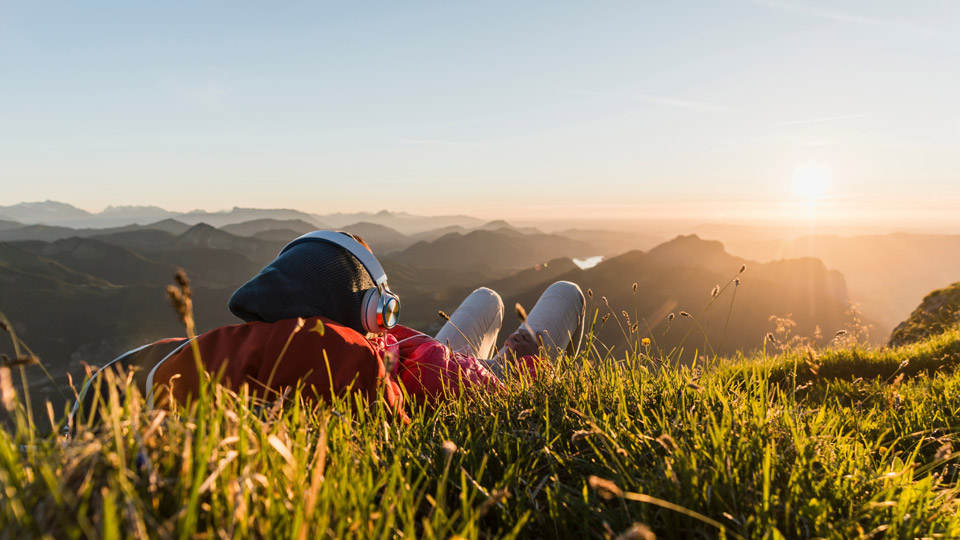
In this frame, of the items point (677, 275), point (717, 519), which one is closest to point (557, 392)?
point (717, 519)

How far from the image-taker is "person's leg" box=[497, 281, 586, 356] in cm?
566

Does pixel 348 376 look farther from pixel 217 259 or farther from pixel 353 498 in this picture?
pixel 217 259

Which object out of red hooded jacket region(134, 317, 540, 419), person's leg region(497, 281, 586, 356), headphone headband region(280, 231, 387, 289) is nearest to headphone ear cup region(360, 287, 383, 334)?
headphone headband region(280, 231, 387, 289)

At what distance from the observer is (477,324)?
18.8ft

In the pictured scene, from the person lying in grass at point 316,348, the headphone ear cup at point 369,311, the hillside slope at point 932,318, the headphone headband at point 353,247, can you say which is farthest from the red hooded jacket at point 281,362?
the hillside slope at point 932,318

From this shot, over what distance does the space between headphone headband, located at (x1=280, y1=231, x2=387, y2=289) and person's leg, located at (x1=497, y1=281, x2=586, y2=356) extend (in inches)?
107

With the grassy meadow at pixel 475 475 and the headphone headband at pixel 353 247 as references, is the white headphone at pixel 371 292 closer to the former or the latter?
the headphone headband at pixel 353 247

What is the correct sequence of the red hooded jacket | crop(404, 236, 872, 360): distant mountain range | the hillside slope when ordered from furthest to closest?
1. crop(404, 236, 872, 360): distant mountain range
2. the hillside slope
3. the red hooded jacket

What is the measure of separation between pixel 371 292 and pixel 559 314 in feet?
10.4

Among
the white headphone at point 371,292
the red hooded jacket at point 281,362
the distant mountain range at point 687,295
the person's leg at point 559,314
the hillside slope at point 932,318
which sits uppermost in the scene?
the white headphone at point 371,292

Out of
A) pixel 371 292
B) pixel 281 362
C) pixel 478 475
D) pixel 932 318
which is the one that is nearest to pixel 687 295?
pixel 932 318

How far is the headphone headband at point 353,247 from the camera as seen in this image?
314 centimetres

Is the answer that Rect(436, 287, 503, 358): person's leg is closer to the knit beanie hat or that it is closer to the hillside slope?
the knit beanie hat

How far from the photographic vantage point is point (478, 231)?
632ft
